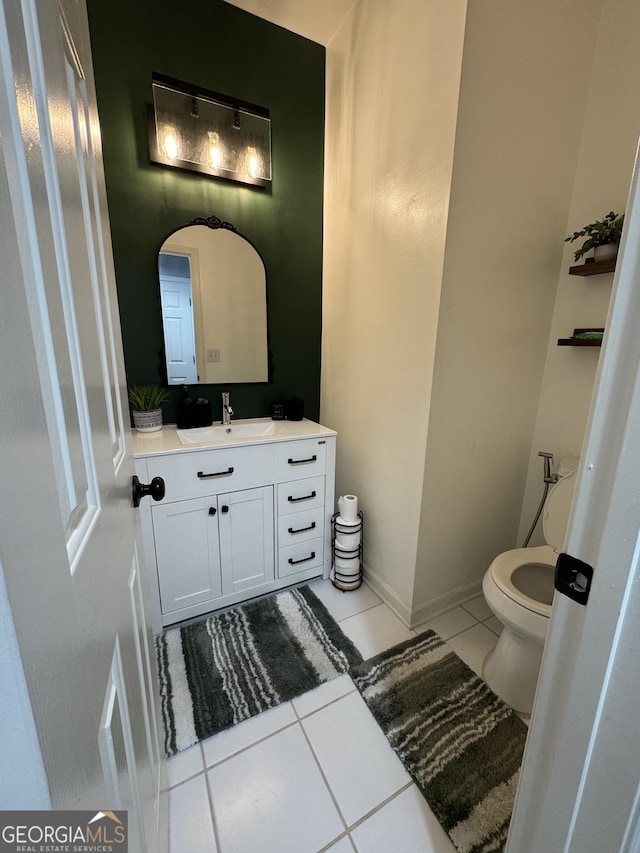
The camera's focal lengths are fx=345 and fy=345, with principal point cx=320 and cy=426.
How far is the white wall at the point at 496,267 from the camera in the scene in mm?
1293

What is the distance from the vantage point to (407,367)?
5.16ft

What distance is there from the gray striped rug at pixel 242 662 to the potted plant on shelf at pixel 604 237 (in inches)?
78.7

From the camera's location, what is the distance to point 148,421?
5.62 ft

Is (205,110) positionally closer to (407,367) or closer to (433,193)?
(433,193)

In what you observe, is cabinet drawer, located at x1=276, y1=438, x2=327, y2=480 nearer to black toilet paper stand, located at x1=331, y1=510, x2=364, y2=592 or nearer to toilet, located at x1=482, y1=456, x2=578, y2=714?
black toilet paper stand, located at x1=331, y1=510, x2=364, y2=592

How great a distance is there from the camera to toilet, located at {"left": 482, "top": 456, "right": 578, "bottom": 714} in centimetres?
123

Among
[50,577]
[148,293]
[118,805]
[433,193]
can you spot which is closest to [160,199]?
[148,293]

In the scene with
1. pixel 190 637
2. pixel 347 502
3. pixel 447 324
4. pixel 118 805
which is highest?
pixel 447 324

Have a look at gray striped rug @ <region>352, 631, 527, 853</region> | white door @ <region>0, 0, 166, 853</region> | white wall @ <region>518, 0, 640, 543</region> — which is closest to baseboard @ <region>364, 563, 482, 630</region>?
gray striped rug @ <region>352, 631, 527, 853</region>

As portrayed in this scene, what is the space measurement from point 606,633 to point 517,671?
117 centimetres

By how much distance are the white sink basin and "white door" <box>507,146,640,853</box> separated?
138 centimetres

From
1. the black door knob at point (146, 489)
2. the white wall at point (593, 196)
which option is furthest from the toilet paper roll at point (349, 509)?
the black door knob at point (146, 489)

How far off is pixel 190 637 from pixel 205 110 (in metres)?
2.53

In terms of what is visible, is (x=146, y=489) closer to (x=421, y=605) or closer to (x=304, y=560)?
(x=304, y=560)
